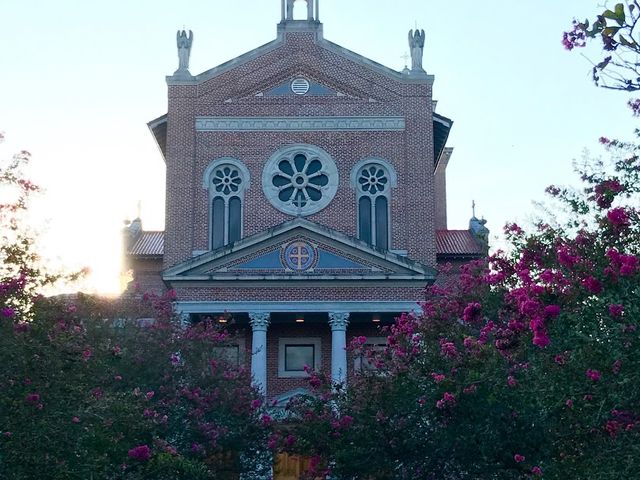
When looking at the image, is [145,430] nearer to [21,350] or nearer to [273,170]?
[21,350]

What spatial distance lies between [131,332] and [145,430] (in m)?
7.02

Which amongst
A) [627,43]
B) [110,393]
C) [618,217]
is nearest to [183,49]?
[110,393]

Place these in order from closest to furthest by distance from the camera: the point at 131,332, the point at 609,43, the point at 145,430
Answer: the point at 609,43 < the point at 145,430 < the point at 131,332

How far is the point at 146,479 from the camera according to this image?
795 inches

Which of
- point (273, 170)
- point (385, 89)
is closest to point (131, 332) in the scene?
point (273, 170)

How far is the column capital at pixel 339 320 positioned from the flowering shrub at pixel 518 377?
24.6ft

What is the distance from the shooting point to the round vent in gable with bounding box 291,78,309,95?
39094mm

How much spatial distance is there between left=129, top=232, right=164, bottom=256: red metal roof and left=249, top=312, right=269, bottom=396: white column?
24.3ft

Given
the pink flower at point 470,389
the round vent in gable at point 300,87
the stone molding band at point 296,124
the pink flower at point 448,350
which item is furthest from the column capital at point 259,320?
the pink flower at point 470,389

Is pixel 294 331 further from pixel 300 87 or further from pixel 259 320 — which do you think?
pixel 300 87

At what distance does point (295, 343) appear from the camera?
122 ft

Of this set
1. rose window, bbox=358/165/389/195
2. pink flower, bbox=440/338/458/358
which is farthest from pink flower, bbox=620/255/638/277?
rose window, bbox=358/165/389/195

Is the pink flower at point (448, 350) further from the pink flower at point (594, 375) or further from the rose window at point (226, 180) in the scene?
the rose window at point (226, 180)

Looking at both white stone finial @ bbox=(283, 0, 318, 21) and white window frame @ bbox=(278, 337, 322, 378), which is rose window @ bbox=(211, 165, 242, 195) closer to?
white window frame @ bbox=(278, 337, 322, 378)
